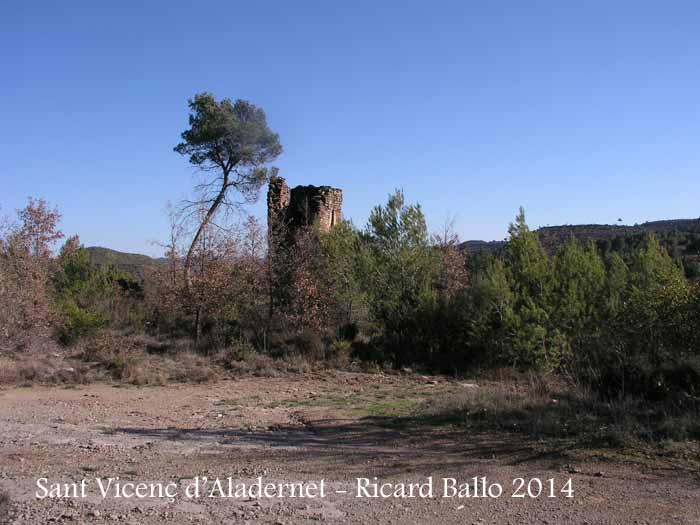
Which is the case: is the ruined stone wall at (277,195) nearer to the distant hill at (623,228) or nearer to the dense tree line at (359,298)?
the dense tree line at (359,298)

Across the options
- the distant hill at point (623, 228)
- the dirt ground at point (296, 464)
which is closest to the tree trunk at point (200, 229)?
the dirt ground at point (296, 464)

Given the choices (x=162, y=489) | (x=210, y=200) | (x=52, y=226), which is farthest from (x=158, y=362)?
(x=162, y=489)

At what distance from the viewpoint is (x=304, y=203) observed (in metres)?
26.2

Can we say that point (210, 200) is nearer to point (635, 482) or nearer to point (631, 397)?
point (631, 397)

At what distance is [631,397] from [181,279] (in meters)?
15.1

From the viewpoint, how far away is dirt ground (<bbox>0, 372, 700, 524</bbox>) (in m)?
5.46

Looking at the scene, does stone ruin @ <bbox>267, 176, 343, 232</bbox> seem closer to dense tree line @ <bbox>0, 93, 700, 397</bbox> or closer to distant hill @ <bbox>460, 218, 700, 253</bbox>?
Answer: dense tree line @ <bbox>0, 93, 700, 397</bbox>

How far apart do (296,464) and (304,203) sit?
64.8 ft

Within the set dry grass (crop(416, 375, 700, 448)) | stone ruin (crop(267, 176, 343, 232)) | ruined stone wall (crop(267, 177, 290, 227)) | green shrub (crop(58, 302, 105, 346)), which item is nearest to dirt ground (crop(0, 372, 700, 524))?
dry grass (crop(416, 375, 700, 448))

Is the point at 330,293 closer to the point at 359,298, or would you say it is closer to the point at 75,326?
the point at 359,298

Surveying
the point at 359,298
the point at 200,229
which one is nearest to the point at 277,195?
the point at 200,229

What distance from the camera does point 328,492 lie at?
611 centimetres

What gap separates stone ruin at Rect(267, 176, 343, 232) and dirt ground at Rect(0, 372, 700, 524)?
14377mm

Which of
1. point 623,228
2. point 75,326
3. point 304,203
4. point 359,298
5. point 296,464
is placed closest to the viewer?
point 296,464
